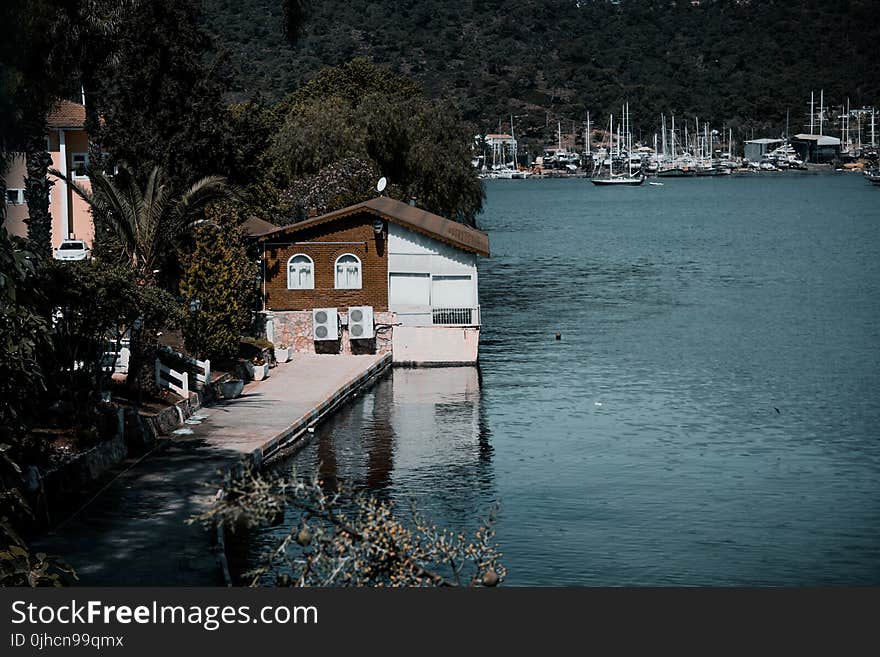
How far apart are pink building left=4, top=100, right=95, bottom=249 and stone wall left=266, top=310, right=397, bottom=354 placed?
67.2ft

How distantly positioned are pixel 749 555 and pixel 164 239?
19.7m

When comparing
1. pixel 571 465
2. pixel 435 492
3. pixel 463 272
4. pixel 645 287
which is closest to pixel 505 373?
pixel 463 272

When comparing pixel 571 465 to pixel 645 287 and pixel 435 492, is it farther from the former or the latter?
pixel 645 287

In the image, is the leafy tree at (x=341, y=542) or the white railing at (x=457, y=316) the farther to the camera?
the white railing at (x=457, y=316)

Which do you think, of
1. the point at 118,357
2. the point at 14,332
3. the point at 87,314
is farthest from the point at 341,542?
the point at 118,357

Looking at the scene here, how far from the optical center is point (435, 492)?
3416cm

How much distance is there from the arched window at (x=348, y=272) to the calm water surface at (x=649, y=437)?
413 centimetres

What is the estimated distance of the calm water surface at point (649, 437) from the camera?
29.7m

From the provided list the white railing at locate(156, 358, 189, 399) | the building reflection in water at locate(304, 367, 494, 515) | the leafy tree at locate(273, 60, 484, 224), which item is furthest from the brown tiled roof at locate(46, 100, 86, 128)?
the white railing at locate(156, 358, 189, 399)

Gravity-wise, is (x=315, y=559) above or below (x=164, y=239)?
below

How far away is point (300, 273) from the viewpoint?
176 ft

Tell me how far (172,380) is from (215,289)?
5.63 metres

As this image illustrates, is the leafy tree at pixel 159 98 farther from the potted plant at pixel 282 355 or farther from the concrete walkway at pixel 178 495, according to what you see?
the concrete walkway at pixel 178 495

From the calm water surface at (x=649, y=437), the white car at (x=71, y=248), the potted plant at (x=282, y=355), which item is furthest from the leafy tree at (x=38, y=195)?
the white car at (x=71, y=248)
